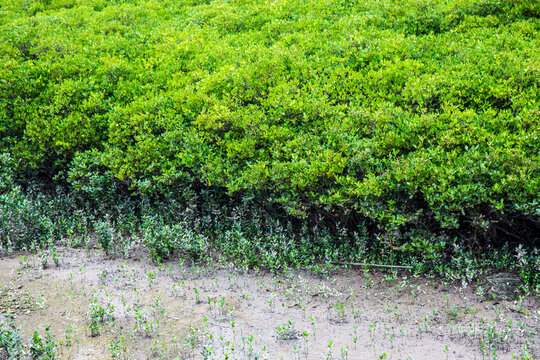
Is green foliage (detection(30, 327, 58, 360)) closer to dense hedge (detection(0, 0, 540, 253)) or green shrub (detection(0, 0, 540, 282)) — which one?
green shrub (detection(0, 0, 540, 282))

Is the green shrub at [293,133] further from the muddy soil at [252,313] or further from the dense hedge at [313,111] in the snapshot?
the muddy soil at [252,313]

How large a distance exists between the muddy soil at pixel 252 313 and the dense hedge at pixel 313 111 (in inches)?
37.5

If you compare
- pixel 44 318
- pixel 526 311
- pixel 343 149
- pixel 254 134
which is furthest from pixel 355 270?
pixel 44 318

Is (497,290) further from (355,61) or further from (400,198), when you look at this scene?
(355,61)

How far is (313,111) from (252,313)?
3636 millimetres

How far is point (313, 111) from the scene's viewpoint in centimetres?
788

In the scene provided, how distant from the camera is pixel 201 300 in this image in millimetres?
6398

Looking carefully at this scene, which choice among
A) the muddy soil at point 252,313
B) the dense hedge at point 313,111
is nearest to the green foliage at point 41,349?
the muddy soil at point 252,313

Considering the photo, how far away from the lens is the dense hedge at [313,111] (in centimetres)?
652

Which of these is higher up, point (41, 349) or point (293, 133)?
point (293, 133)

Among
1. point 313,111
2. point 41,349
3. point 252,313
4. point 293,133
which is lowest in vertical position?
point 252,313

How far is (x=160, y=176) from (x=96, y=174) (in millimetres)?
1371

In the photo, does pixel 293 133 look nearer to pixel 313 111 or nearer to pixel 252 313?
pixel 313 111

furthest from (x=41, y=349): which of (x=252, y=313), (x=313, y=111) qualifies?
(x=313, y=111)
